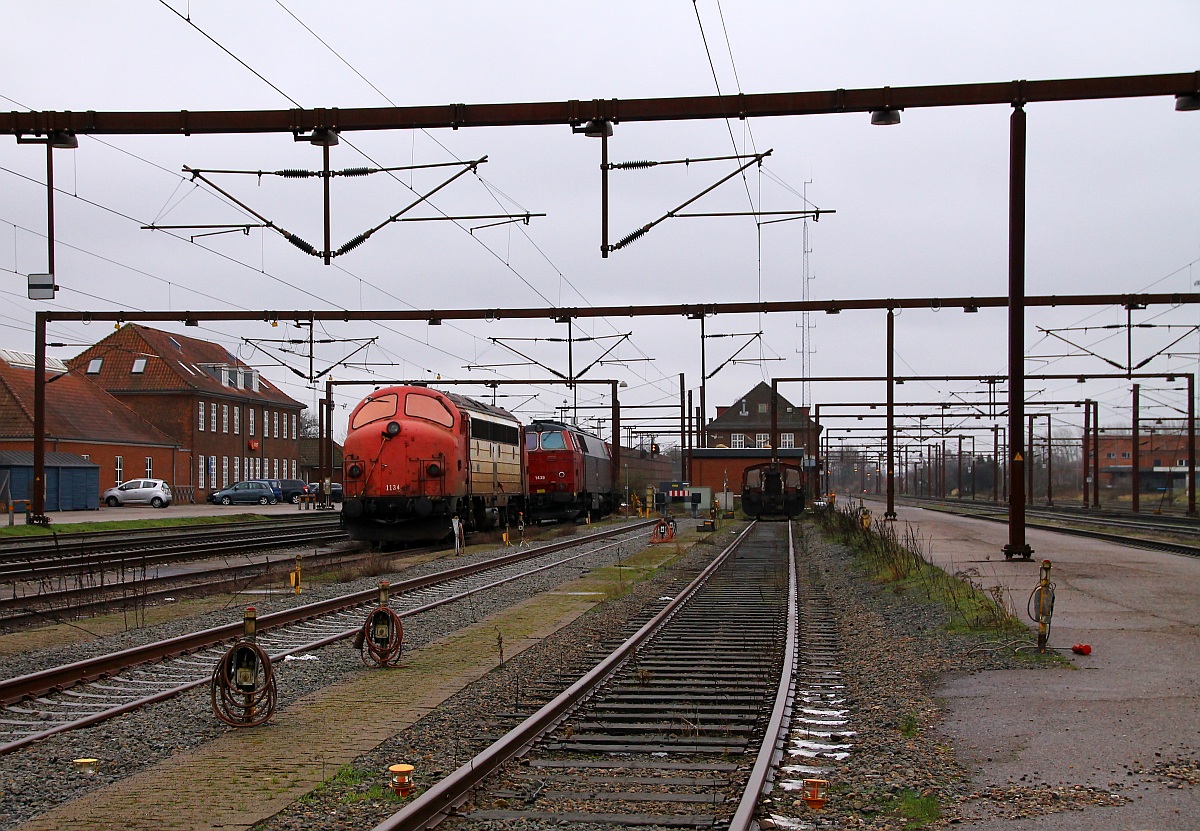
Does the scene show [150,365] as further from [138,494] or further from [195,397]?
[138,494]

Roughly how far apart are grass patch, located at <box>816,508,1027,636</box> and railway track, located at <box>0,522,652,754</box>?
7.13m

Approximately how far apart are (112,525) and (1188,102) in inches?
1331

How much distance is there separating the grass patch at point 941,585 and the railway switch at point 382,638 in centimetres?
646

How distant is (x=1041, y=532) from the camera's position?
107 feet

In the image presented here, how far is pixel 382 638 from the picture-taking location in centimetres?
1115

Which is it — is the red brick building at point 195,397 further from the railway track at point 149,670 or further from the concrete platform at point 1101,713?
the concrete platform at point 1101,713

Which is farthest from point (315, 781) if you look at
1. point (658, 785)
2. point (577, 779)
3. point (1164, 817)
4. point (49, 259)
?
point (49, 259)

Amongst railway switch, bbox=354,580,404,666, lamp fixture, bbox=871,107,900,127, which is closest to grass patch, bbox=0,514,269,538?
railway switch, bbox=354,580,404,666

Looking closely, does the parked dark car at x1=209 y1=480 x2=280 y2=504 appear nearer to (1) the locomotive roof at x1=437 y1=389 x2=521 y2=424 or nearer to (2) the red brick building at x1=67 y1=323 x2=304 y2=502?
(2) the red brick building at x1=67 y1=323 x2=304 y2=502

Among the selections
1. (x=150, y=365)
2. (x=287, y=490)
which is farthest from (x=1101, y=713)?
(x=287, y=490)

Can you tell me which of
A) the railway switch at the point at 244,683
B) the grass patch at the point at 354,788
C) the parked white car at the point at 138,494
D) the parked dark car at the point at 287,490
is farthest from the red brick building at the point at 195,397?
the grass patch at the point at 354,788

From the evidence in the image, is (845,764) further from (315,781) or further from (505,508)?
(505,508)

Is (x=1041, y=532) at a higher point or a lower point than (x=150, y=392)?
lower

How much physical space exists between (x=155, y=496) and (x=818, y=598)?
153 feet
